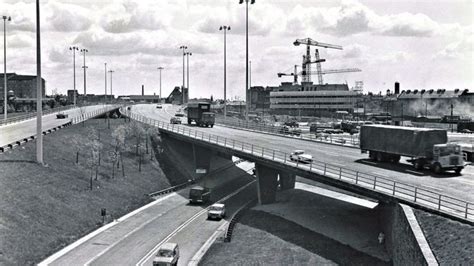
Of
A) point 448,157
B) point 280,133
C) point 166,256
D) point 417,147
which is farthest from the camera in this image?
point 280,133

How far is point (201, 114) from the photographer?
3875 inches

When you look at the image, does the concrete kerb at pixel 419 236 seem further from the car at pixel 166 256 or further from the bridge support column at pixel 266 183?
the bridge support column at pixel 266 183

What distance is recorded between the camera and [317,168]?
45844 mm

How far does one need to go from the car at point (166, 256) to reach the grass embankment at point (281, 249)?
266cm

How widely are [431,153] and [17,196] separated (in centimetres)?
3580

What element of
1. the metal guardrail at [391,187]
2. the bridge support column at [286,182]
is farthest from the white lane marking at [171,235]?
the metal guardrail at [391,187]

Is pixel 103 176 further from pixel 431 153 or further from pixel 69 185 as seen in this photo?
pixel 431 153

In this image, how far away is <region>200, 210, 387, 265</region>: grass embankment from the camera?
36.4 metres

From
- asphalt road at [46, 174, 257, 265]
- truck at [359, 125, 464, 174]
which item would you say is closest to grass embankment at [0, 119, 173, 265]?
asphalt road at [46, 174, 257, 265]

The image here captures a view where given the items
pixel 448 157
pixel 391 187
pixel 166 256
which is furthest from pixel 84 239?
pixel 448 157

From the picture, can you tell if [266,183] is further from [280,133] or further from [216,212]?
[280,133]

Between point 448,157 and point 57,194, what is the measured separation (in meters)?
35.3

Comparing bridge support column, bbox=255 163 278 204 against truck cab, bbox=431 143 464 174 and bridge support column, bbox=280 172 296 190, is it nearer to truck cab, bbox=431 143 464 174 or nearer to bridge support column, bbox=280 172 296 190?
bridge support column, bbox=280 172 296 190

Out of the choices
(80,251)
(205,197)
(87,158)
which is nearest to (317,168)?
(205,197)
